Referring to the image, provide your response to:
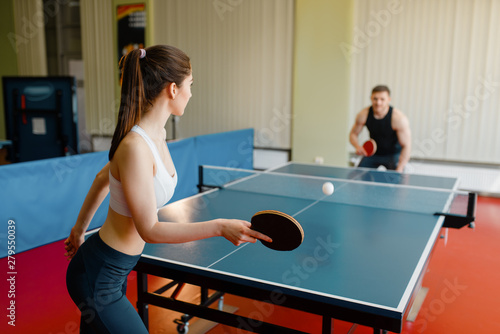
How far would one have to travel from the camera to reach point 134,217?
145 cm

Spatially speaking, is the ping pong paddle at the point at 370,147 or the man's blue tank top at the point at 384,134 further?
the man's blue tank top at the point at 384,134

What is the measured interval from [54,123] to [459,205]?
576 centimetres

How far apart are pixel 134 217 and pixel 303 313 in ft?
7.27

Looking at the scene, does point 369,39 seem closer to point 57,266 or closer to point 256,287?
point 57,266

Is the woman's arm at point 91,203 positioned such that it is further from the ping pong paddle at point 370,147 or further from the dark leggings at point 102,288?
the ping pong paddle at point 370,147

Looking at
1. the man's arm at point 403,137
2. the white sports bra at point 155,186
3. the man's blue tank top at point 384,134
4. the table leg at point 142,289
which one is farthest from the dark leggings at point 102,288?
the man's blue tank top at point 384,134

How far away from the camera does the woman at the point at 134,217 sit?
1.47m

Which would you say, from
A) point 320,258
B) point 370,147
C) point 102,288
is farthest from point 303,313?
point 370,147

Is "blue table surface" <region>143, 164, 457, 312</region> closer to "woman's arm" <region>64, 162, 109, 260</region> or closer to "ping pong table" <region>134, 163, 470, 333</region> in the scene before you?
"ping pong table" <region>134, 163, 470, 333</region>

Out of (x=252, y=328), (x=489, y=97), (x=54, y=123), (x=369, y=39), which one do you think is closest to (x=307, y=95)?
(x=369, y=39)

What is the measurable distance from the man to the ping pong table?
62.0 inches

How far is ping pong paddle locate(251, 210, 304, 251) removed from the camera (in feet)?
5.15

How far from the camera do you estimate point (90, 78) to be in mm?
9953

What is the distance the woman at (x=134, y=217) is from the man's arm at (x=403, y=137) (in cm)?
407
